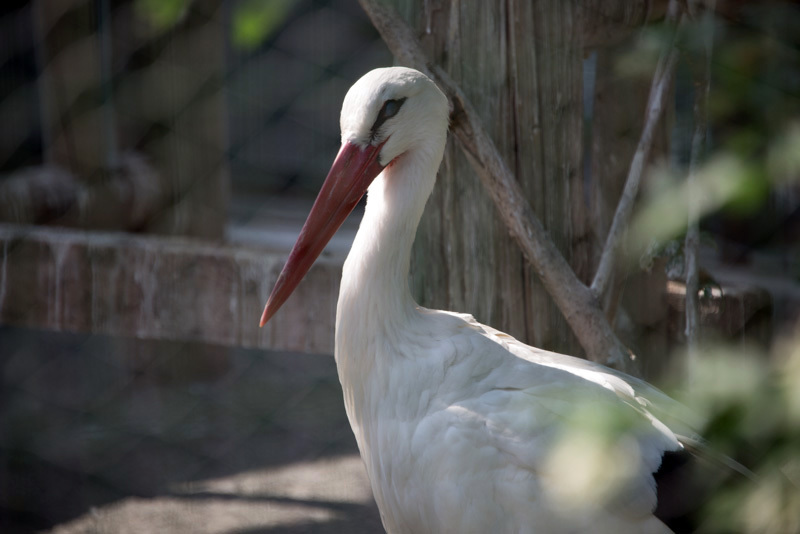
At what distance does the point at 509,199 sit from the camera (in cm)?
142

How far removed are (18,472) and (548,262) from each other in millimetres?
1731

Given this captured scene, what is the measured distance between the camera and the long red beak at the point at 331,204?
128 cm

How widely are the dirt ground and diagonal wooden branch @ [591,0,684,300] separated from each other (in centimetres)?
→ 95

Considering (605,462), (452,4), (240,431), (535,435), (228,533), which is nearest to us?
(605,462)

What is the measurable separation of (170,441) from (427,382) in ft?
5.35

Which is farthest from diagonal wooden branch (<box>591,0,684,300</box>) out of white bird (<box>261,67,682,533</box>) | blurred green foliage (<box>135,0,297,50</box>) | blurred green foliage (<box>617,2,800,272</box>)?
blurred green foliage (<box>135,0,297,50</box>)

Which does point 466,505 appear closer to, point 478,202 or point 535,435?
point 535,435

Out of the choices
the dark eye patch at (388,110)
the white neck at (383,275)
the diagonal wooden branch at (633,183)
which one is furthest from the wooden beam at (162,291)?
the diagonal wooden branch at (633,183)

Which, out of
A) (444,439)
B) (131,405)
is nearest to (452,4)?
(444,439)

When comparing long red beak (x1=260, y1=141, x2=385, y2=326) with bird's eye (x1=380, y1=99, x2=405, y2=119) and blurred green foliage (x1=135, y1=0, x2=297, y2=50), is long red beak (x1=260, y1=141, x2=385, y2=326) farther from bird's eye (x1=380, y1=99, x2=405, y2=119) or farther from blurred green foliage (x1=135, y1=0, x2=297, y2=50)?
blurred green foliage (x1=135, y1=0, x2=297, y2=50)

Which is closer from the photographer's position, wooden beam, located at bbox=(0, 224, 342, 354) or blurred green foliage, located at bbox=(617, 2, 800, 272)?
blurred green foliage, located at bbox=(617, 2, 800, 272)

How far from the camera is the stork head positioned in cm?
127

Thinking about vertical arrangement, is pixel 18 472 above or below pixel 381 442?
below

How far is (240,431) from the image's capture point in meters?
2.70
